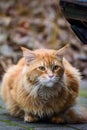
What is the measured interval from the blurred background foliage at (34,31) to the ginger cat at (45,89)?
15.1 feet

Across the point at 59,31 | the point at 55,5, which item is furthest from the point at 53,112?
the point at 55,5

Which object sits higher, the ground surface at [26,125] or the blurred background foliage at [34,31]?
the ground surface at [26,125]

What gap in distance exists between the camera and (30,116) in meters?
5.84

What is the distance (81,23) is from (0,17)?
6.91 metres

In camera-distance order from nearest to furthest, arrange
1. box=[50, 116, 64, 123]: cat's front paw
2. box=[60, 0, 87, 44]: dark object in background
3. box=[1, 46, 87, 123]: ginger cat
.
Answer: box=[60, 0, 87, 44]: dark object in background → box=[1, 46, 87, 123]: ginger cat → box=[50, 116, 64, 123]: cat's front paw

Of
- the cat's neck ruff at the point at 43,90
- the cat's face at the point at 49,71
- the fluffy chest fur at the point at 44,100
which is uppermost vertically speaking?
the cat's face at the point at 49,71

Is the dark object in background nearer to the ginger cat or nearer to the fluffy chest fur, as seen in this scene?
the ginger cat

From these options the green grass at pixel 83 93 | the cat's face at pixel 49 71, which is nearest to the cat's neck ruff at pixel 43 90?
the cat's face at pixel 49 71

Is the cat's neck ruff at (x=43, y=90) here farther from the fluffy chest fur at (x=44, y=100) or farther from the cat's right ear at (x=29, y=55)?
the cat's right ear at (x=29, y=55)

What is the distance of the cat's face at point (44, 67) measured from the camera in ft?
17.9

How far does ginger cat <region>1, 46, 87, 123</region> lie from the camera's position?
18.2 ft

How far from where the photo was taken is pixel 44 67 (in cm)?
552

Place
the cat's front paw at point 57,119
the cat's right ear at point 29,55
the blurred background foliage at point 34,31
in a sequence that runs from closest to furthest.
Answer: the cat's right ear at point 29,55 < the cat's front paw at point 57,119 < the blurred background foliage at point 34,31

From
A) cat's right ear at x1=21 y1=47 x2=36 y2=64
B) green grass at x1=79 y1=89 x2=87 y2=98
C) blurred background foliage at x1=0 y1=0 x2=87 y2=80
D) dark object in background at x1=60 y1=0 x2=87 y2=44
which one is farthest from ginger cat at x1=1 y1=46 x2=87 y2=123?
blurred background foliage at x1=0 y1=0 x2=87 y2=80
